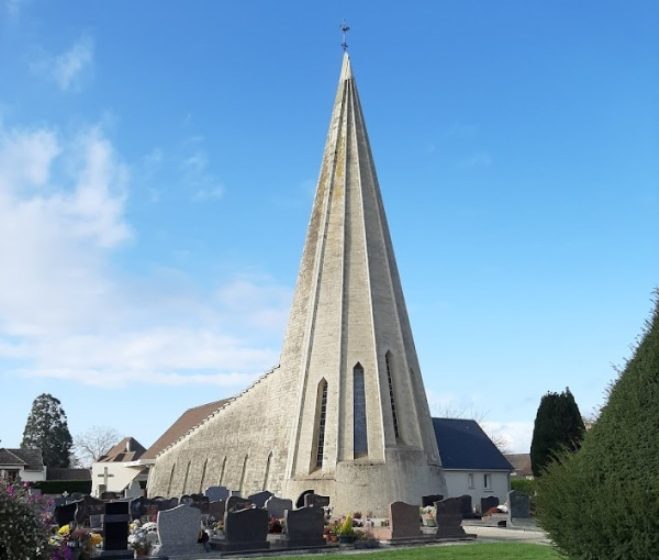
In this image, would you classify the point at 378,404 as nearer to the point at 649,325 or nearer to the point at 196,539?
the point at 196,539

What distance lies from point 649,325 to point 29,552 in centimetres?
909

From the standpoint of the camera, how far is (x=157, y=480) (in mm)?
46906

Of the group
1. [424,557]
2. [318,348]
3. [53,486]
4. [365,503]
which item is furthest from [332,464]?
[53,486]

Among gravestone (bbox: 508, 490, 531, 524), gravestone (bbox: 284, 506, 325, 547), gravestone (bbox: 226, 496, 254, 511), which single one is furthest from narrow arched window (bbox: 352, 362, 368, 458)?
gravestone (bbox: 284, 506, 325, 547)

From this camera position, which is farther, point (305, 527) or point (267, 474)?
point (267, 474)

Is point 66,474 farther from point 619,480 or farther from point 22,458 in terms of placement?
point 619,480

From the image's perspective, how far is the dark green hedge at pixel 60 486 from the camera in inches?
2186

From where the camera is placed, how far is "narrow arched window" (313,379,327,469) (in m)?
31.2

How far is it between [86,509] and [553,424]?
960 inches

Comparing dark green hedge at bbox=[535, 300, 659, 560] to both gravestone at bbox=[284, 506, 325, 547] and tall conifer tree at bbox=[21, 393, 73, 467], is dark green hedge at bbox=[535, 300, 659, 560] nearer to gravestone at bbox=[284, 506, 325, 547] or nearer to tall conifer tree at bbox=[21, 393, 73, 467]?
gravestone at bbox=[284, 506, 325, 547]

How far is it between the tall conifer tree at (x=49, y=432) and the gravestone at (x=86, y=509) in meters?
59.9

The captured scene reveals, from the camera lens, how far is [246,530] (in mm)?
18375

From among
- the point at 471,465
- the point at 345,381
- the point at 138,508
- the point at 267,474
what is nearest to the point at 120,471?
the point at 267,474

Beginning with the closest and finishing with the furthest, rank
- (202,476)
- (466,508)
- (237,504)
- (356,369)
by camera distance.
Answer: (237,504), (466,508), (356,369), (202,476)
